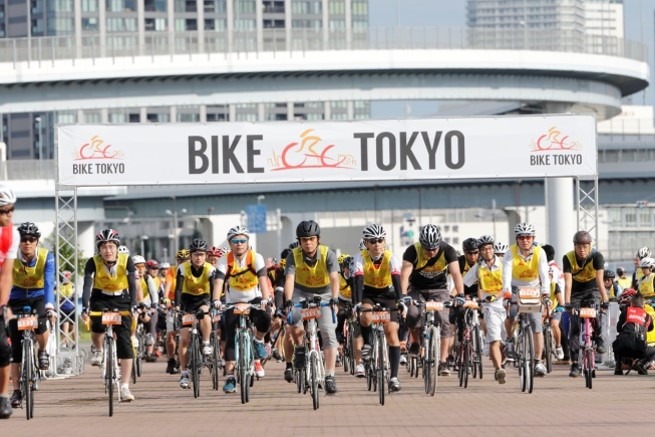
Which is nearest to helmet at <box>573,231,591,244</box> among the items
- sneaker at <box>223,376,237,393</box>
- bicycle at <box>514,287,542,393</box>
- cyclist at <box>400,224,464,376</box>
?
bicycle at <box>514,287,542,393</box>

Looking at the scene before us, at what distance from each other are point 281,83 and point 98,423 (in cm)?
3905

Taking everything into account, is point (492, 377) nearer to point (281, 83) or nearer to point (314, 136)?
point (314, 136)

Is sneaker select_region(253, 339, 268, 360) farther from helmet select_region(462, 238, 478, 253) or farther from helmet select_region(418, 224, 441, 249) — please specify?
helmet select_region(462, 238, 478, 253)

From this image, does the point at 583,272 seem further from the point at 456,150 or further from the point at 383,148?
the point at 383,148

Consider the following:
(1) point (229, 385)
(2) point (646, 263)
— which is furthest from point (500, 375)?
(2) point (646, 263)

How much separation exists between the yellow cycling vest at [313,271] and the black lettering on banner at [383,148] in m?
10.5

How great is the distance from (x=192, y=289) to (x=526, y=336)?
4424 mm

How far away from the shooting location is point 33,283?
16.8 meters

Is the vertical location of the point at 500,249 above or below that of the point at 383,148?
below

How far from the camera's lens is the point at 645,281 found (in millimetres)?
24000

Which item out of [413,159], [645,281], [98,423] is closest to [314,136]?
[413,159]

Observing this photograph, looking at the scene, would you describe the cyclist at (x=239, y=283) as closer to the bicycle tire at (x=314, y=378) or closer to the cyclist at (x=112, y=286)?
the cyclist at (x=112, y=286)

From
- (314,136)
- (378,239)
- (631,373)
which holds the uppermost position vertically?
(314,136)

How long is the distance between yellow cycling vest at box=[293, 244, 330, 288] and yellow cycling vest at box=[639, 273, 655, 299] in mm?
7828
